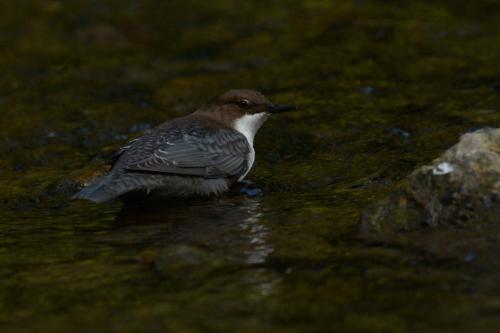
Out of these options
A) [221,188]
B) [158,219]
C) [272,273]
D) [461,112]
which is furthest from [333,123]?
[272,273]

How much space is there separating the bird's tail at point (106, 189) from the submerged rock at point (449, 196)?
1665 mm

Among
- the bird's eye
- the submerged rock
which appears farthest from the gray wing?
the submerged rock

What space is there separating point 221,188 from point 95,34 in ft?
17.3

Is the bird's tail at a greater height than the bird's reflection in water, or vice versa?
the bird's tail

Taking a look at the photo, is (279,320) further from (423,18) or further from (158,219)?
(423,18)

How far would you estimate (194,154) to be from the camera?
6.75 meters

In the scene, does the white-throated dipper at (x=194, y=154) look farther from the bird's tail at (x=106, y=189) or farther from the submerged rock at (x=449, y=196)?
the submerged rock at (x=449, y=196)

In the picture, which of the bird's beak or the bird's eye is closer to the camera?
the bird's beak

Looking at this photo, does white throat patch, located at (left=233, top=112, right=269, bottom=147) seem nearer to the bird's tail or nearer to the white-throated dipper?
the white-throated dipper

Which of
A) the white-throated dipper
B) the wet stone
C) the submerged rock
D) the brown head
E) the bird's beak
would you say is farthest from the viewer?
the brown head

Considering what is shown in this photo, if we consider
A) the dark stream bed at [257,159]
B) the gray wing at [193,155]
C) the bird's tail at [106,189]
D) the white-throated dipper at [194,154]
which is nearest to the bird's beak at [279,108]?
the white-throated dipper at [194,154]

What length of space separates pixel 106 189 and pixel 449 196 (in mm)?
2162

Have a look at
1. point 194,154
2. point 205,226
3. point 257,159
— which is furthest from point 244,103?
point 205,226

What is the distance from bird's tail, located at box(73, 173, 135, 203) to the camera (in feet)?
18.9
